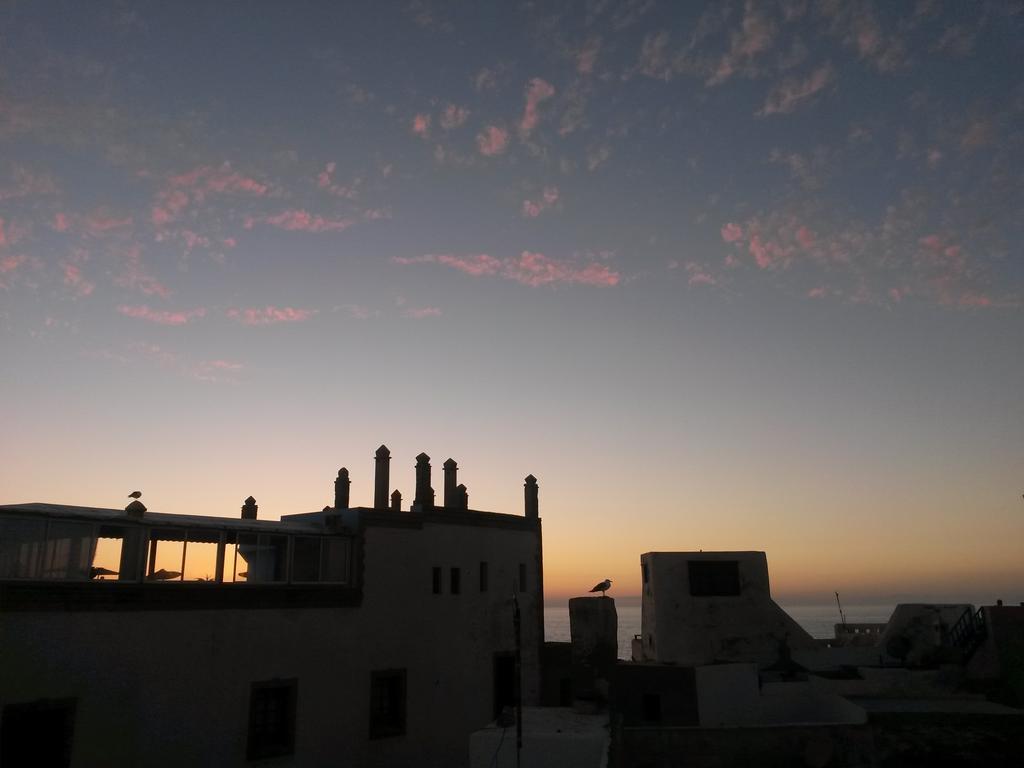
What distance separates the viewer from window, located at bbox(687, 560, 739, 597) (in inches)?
1491

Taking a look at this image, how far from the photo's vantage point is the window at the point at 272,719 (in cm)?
2362

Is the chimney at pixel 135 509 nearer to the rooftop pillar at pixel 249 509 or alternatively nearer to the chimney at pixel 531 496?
the rooftop pillar at pixel 249 509

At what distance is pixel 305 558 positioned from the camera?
27047mm

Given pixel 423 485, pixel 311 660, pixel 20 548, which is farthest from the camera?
pixel 423 485

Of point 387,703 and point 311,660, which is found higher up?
point 311,660

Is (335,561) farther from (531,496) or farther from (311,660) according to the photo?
(531,496)

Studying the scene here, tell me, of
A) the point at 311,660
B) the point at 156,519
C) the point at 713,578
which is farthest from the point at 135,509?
the point at 713,578

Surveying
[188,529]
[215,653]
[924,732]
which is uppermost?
[188,529]


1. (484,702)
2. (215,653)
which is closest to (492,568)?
(484,702)

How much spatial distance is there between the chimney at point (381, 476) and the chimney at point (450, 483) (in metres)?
2.91

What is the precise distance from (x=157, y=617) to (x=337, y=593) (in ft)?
21.1

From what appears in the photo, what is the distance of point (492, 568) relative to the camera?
33438mm

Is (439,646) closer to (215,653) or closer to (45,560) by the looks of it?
(215,653)

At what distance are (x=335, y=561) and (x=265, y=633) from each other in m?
3.94
